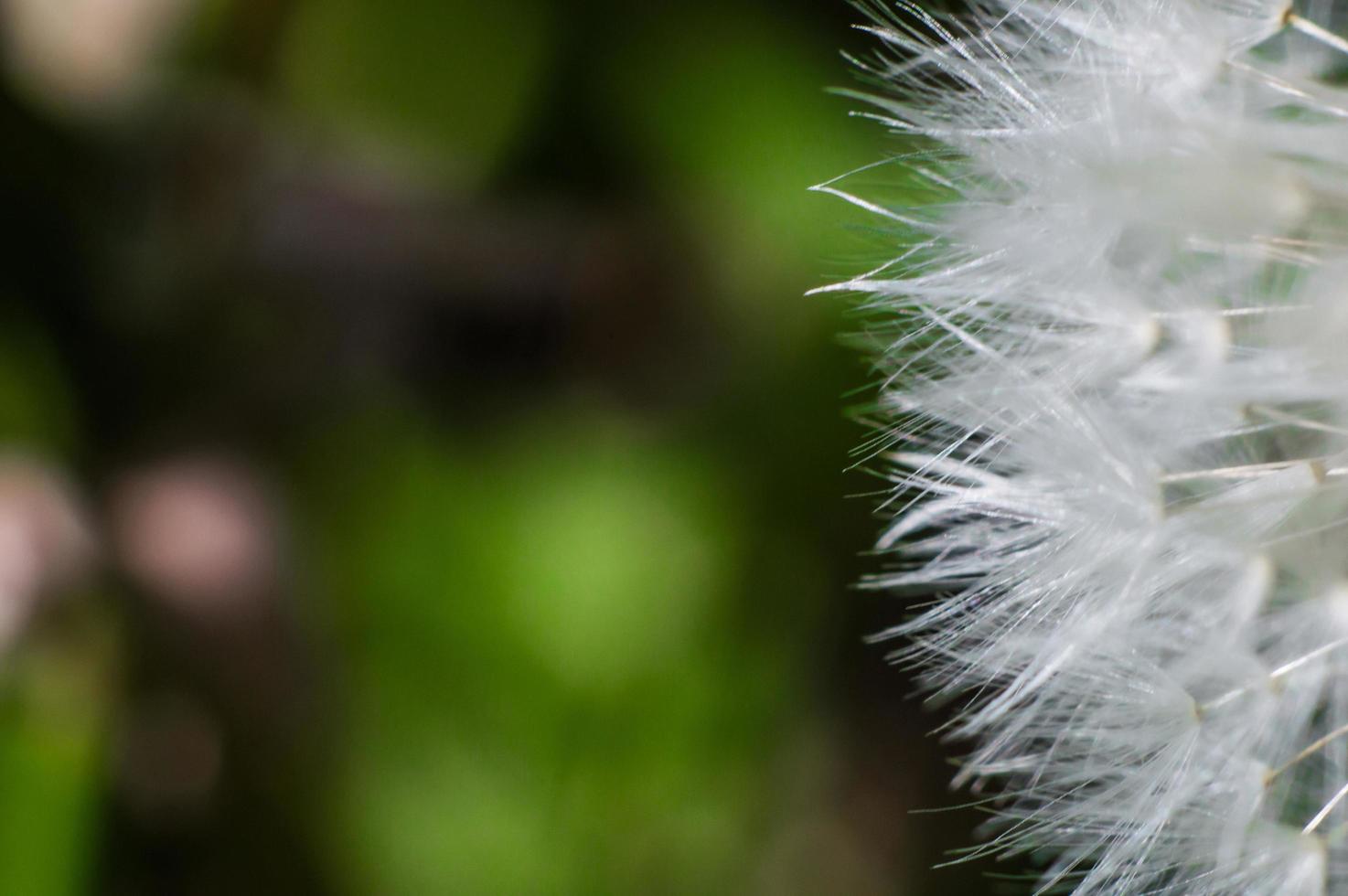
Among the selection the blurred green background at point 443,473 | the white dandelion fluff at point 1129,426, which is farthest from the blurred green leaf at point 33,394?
the white dandelion fluff at point 1129,426

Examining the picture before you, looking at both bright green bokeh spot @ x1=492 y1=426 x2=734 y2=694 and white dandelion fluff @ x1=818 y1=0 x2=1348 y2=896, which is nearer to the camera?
white dandelion fluff @ x1=818 y1=0 x2=1348 y2=896

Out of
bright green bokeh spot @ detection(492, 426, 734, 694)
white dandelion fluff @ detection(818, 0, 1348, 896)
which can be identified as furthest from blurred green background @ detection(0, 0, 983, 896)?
white dandelion fluff @ detection(818, 0, 1348, 896)

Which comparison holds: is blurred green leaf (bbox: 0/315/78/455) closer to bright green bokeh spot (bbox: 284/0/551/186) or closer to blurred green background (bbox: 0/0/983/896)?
blurred green background (bbox: 0/0/983/896)

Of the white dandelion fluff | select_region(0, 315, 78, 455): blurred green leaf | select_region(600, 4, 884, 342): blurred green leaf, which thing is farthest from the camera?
select_region(600, 4, 884, 342): blurred green leaf

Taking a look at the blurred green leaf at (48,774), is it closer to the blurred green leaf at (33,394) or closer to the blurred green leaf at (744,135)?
the blurred green leaf at (33,394)

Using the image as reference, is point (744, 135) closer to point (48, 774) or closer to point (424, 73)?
point (424, 73)

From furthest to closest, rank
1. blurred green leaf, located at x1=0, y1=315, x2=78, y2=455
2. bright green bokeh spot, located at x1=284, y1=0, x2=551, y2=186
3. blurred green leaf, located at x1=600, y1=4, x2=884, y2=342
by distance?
bright green bokeh spot, located at x1=284, y1=0, x2=551, y2=186, blurred green leaf, located at x1=600, y1=4, x2=884, y2=342, blurred green leaf, located at x1=0, y1=315, x2=78, y2=455

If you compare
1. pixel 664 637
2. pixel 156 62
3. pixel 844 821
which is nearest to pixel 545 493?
pixel 664 637
